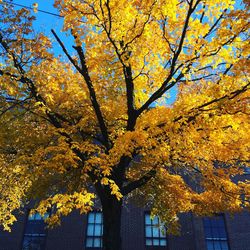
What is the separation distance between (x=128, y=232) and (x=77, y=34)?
14.4m

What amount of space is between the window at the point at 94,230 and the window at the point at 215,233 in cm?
685

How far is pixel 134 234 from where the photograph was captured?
18000 mm

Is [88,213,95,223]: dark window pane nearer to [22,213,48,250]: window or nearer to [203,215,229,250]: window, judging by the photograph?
[22,213,48,250]: window

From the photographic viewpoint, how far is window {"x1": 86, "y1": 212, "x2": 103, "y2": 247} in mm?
17969

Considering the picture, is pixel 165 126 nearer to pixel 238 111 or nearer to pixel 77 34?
pixel 238 111

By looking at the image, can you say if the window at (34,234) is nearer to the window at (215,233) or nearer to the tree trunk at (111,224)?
the window at (215,233)

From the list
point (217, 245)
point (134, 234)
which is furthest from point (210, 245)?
point (134, 234)

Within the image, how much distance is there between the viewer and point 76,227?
18.4 meters

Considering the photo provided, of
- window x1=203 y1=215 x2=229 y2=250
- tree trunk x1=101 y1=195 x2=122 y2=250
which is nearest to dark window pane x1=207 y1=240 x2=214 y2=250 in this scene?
window x1=203 y1=215 x2=229 y2=250

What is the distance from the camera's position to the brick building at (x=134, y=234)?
17.7 m

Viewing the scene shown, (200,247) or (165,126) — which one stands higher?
(165,126)

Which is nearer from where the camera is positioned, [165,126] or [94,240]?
[165,126]

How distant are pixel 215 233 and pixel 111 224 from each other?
42.8 ft

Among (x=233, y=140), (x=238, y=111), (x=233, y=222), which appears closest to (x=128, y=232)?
(x=233, y=222)
